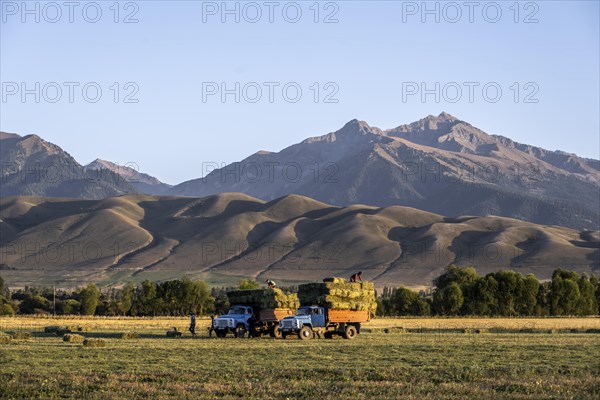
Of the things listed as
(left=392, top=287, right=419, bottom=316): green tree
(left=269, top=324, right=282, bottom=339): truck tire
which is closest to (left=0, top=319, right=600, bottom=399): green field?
(left=269, top=324, right=282, bottom=339): truck tire

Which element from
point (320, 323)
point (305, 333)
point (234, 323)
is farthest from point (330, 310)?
point (234, 323)

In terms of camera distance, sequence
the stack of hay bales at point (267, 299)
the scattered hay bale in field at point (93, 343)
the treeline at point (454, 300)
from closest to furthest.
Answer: the scattered hay bale in field at point (93, 343) < the stack of hay bales at point (267, 299) < the treeline at point (454, 300)

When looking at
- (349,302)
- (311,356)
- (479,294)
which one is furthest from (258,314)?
(479,294)

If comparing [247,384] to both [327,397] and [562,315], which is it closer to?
[327,397]

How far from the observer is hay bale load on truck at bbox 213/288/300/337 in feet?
167

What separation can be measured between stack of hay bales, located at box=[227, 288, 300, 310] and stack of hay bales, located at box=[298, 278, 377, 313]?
1117mm

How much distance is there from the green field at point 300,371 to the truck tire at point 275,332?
368 inches

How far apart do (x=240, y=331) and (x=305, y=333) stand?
4.22m

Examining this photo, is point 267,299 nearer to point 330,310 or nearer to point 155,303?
point 330,310

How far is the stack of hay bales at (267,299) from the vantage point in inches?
2058

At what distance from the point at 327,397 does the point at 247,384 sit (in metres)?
3.05

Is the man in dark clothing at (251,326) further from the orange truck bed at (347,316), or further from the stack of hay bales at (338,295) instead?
the orange truck bed at (347,316)

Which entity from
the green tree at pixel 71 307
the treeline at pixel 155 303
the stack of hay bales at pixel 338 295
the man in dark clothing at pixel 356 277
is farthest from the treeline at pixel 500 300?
the stack of hay bales at pixel 338 295

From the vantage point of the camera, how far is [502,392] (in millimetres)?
22516
